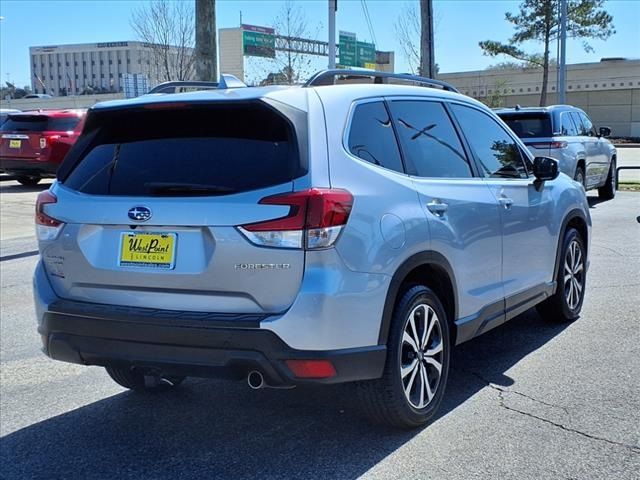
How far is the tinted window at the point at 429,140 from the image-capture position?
4.25 m

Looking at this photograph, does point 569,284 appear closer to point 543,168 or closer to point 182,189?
point 543,168

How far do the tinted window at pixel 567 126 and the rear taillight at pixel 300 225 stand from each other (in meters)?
10.8

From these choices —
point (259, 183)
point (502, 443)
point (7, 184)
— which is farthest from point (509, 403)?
point (7, 184)

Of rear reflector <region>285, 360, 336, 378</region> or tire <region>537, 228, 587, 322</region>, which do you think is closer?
rear reflector <region>285, 360, 336, 378</region>

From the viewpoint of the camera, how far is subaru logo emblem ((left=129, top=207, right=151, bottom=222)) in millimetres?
3572

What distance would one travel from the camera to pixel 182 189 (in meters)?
3.61

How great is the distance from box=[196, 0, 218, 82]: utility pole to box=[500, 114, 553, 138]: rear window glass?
5.10 meters

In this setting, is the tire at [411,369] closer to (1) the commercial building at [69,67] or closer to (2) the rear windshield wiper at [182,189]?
(2) the rear windshield wiper at [182,189]

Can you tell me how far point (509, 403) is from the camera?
14.6ft

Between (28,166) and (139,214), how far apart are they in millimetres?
15119

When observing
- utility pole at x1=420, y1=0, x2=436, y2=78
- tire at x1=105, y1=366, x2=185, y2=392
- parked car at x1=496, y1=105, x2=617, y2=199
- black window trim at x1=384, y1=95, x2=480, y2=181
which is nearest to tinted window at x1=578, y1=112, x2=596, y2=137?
parked car at x1=496, y1=105, x2=617, y2=199

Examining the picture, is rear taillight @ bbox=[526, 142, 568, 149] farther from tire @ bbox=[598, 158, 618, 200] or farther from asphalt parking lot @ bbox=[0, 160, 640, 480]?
asphalt parking lot @ bbox=[0, 160, 640, 480]

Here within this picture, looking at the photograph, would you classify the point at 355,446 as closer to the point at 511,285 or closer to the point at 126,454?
the point at 126,454

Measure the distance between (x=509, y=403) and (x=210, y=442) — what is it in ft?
5.83
